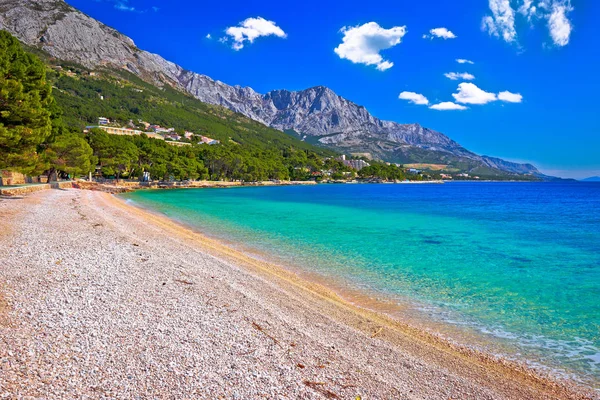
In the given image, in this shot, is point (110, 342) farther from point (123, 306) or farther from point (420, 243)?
point (420, 243)

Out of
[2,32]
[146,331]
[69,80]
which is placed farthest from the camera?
[69,80]

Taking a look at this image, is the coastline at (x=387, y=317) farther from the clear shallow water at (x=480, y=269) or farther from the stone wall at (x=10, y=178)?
the stone wall at (x=10, y=178)

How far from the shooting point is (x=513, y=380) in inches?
265

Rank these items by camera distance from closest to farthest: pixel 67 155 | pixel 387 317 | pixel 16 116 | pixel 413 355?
1. pixel 413 355
2. pixel 387 317
3. pixel 16 116
4. pixel 67 155

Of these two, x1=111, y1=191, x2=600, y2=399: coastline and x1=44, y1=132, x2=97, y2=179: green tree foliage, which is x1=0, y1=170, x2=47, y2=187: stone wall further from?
x1=111, y1=191, x2=600, y2=399: coastline

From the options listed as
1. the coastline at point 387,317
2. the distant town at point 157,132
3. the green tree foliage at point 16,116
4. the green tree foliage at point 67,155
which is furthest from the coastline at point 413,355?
the distant town at point 157,132

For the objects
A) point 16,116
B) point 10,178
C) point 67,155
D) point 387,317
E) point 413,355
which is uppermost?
point 16,116

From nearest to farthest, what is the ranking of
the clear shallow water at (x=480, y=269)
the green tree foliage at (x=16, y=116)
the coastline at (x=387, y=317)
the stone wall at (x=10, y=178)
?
1. the coastline at (x=387, y=317)
2. the clear shallow water at (x=480, y=269)
3. the green tree foliage at (x=16, y=116)
4. the stone wall at (x=10, y=178)

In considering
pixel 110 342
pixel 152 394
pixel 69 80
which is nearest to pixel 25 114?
pixel 110 342

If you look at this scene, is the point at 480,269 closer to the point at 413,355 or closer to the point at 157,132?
the point at 413,355

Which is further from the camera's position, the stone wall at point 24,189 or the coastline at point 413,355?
the stone wall at point 24,189

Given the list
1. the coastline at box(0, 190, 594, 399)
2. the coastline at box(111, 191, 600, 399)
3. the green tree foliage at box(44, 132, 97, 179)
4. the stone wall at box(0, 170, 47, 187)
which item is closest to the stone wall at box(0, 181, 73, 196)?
the stone wall at box(0, 170, 47, 187)

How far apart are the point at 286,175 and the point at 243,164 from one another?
3153cm

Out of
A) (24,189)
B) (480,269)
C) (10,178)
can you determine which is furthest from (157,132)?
(480,269)
